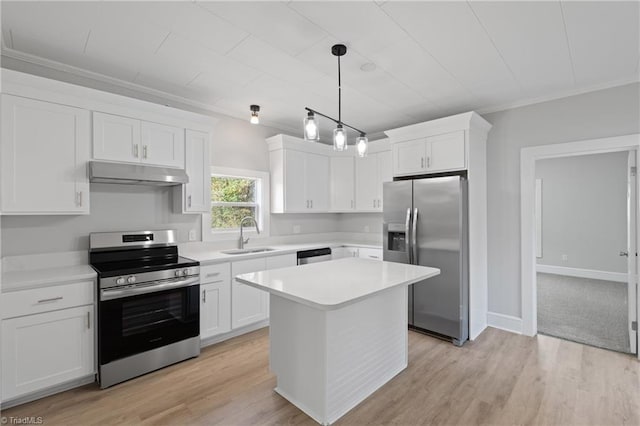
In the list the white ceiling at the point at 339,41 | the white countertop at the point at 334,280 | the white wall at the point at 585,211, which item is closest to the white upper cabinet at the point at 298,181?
the white ceiling at the point at 339,41

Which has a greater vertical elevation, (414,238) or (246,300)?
(414,238)

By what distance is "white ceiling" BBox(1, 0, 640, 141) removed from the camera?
6.38 ft

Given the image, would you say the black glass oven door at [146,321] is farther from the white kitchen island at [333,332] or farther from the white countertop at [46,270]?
the white kitchen island at [333,332]

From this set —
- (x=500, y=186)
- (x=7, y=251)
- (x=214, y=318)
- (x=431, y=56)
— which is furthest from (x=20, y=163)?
(x=500, y=186)

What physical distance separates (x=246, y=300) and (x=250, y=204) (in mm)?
1338

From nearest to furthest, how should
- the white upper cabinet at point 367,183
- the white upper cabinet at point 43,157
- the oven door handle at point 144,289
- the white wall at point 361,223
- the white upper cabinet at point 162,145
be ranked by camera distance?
the white upper cabinet at point 43,157, the oven door handle at point 144,289, the white upper cabinet at point 162,145, the white upper cabinet at point 367,183, the white wall at point 361,223

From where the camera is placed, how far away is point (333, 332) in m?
2.04

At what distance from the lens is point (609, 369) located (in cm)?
Result: 270

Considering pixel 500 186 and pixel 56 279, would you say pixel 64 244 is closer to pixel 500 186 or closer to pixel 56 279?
pixel 56 279

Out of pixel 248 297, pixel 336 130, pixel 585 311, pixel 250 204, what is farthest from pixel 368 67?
pixel 585 311

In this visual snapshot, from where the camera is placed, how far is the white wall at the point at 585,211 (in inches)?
219

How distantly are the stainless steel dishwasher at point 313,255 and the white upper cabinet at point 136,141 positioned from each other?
69.3 inches

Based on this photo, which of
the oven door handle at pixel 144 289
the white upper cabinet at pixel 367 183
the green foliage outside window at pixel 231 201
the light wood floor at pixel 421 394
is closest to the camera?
the light wood floor at pixel 421 394

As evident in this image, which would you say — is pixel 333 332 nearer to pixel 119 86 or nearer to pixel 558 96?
pixel 119 86
